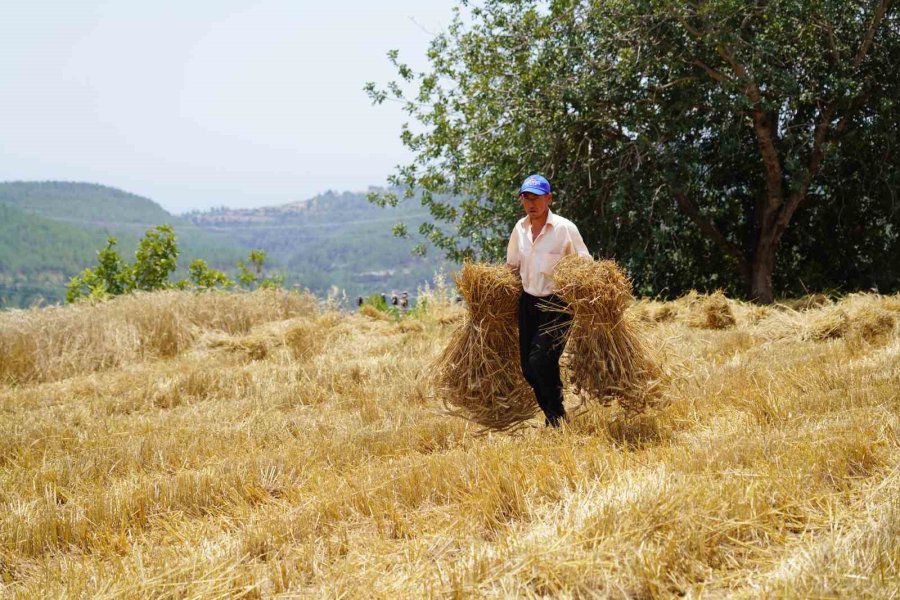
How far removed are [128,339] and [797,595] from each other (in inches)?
360

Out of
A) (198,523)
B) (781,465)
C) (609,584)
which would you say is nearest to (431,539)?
(609,584)

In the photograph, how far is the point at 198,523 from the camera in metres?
3.85

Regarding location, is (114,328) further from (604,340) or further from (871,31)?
(871,31)

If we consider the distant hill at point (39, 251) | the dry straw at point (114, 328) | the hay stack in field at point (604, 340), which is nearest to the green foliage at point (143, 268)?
the dry straw at point (114, 328)

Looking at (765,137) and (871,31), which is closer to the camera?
(871,31)

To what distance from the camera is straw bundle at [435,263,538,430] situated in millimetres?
5352

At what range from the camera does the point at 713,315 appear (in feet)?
32.3

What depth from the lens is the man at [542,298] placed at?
5059mm

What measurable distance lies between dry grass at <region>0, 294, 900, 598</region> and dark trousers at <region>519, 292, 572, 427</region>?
0.28 m

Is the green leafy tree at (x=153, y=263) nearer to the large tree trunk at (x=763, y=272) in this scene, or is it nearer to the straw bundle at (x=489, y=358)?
the large tree trunk at (x=763, y=272)

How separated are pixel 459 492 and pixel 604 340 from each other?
1630 millimetres

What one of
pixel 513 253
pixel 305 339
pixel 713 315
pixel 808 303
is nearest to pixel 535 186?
pixel 513 253

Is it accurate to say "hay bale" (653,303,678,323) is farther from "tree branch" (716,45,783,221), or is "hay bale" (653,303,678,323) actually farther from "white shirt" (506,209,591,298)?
"white shirt" (506,209,591,298)

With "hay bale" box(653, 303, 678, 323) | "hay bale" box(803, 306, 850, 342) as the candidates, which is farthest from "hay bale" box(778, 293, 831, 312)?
"hay bale" box(803, 306, 850, 342)
